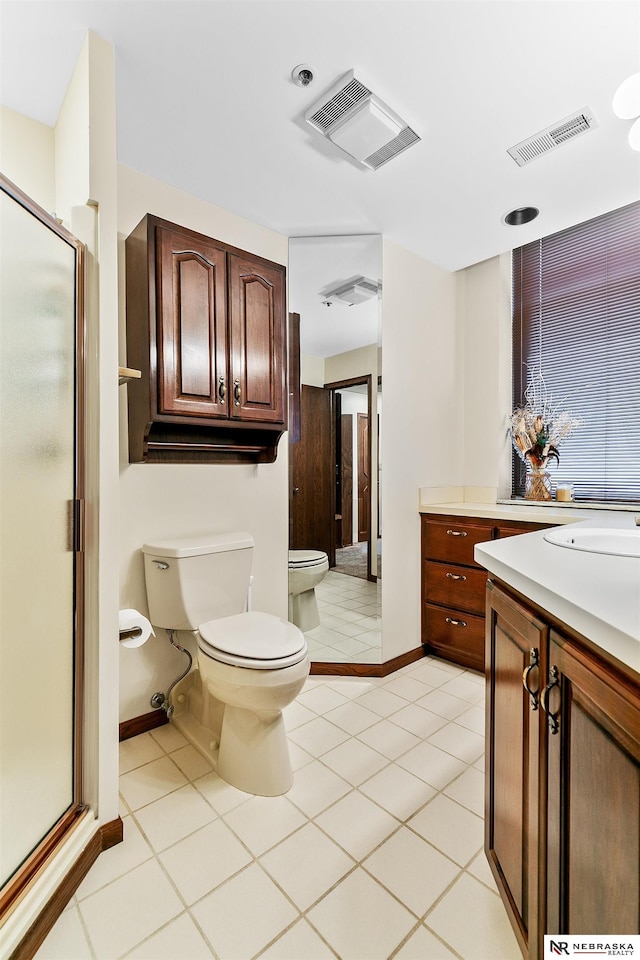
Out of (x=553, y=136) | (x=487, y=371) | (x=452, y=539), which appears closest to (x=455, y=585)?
(x=452, y=539)

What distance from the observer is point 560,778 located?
0.79 meters

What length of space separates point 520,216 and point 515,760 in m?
2.44

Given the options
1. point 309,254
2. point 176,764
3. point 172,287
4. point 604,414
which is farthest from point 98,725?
point 604,414

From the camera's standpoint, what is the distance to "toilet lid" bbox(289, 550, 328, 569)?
253 centimetres

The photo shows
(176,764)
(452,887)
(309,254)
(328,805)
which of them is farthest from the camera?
(309,254)

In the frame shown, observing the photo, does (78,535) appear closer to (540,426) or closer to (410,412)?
(410,412)

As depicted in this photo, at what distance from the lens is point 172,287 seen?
1844 millimetres

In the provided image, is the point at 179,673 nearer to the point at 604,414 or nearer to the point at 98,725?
the point at 98,725

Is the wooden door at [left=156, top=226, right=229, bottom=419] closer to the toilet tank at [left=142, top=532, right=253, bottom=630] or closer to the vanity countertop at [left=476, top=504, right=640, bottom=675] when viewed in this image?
the toilet tank at [left=142, top=532, right=253, bottom=630]

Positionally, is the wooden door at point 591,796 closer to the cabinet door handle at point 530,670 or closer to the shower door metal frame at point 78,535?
the cabinet door handle at point 530,670

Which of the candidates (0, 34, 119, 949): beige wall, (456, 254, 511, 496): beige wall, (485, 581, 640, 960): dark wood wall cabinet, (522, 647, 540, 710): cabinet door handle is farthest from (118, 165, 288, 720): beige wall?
(522, 647, 540, 710): cabinet door handle

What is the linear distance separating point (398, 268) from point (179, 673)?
2.41 meters

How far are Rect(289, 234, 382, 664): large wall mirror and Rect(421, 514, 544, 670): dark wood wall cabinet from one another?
377mm

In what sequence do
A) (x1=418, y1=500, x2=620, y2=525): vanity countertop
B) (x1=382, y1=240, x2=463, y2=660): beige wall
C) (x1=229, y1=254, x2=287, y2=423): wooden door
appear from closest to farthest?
1. (x1=229, y1=254, x2=287, y2=423): wooden door
2. (x1=418, y1=500, x2=620, y2=525): vanity countertop
3. (x1=382, y1=240, x2=463, y2=660): beige wall
